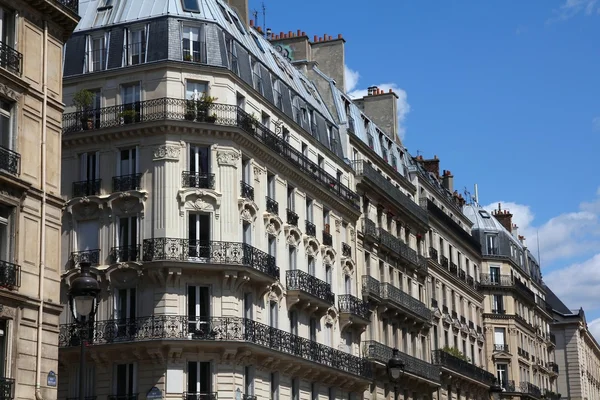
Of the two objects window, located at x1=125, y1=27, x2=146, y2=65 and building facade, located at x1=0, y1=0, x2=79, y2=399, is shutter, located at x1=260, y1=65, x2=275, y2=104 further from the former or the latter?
building facade, located at x1=0, y1=0, x2=79, y2=399

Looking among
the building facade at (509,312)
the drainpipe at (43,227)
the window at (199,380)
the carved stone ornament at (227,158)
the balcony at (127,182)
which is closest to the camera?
the drainpipe at (43,227)

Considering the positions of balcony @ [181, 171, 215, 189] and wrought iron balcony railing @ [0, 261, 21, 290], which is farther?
balcony @ [181, 171, 215, 189]

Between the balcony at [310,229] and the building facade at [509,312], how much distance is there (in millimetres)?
32426

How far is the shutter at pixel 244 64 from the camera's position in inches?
1585

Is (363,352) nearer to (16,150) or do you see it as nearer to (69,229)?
(69,229)

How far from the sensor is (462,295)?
222 feet

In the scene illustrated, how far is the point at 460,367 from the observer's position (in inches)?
2454

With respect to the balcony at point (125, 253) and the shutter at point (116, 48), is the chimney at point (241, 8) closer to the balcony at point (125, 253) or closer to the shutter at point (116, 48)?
the shutter at point (116, 48)

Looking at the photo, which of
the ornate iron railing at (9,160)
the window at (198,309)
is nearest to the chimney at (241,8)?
the window at (198,309)

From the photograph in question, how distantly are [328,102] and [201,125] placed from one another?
14911 mm

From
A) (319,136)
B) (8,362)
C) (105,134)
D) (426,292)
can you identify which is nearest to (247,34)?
(319,136)

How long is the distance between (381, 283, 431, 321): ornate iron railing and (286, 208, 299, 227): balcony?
9606 mm

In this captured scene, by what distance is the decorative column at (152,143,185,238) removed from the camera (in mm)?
36969

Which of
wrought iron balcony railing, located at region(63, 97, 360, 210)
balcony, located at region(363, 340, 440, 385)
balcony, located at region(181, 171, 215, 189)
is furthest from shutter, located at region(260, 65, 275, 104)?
balcony, located at region(363, 340, 440, 385)
